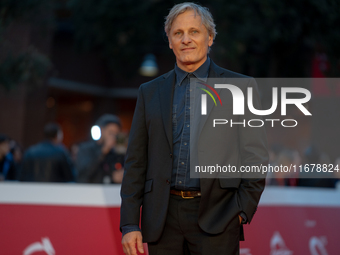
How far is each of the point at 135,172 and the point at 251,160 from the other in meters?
0.65

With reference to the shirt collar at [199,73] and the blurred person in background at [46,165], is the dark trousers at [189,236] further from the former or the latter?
the blurred person in background at [46,165]

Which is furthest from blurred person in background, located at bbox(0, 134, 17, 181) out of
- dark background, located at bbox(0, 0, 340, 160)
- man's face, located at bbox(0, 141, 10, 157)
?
dark background, located at bbox(0, 0, 340, 160)

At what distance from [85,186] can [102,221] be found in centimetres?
37

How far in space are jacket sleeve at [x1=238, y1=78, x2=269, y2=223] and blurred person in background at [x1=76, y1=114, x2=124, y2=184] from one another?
10.5 feet

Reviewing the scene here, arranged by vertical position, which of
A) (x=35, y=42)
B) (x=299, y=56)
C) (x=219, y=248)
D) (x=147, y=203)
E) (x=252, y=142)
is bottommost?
(x=219, y=248)

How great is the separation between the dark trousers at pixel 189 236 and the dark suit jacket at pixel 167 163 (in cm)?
5

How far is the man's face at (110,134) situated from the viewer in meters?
5.71

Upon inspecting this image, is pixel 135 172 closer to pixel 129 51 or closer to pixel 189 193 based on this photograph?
pixel 189 193

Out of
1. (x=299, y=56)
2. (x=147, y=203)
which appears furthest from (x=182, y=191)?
(x=299, y=56)

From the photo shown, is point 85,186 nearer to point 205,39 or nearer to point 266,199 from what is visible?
point 266,199

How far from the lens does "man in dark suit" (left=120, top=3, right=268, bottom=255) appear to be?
7.65 feet

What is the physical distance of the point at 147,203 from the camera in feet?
8.18

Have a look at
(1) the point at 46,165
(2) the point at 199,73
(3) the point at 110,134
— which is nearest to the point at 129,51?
(1) the point at 46,165

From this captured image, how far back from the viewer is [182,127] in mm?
2477
